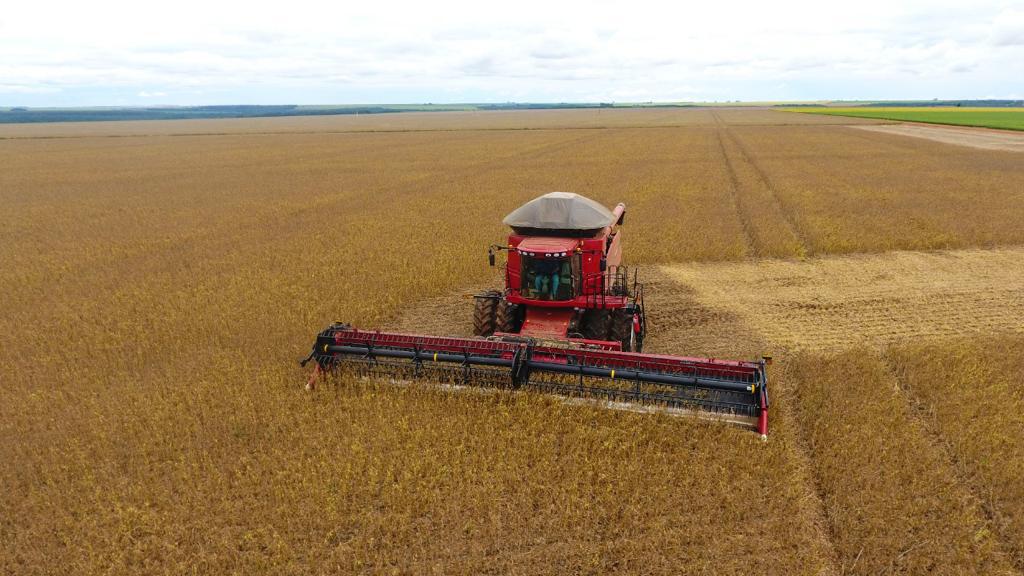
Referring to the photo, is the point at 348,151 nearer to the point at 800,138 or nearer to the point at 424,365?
the point at 800,138

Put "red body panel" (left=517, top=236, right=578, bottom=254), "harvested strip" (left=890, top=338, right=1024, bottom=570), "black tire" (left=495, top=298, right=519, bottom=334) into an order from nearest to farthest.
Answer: "harvested strip" (left=890, top=338, right=1024, bottom=570), "red body panel" (left=517, top=236, right=578, bottom=254), "black tire" (left=495, top=298, right=519, bottom=334)

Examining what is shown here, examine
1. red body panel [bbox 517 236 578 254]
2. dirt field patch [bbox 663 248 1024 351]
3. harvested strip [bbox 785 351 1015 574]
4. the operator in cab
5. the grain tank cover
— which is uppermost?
the grain tank cover

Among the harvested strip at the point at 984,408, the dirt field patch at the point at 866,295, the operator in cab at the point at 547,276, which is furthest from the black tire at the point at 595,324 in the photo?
the harvested strip at the point at 984,408

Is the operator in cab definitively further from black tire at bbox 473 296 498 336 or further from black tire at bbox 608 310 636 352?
black tire at bbox 608 310 636 352

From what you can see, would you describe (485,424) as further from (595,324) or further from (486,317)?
(595,324)

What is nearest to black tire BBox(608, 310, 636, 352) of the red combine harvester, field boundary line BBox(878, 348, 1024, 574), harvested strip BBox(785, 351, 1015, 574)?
the red combine harvester

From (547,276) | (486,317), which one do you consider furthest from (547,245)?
(486,317)

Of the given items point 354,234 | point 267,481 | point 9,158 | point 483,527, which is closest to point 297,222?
point 354,234
